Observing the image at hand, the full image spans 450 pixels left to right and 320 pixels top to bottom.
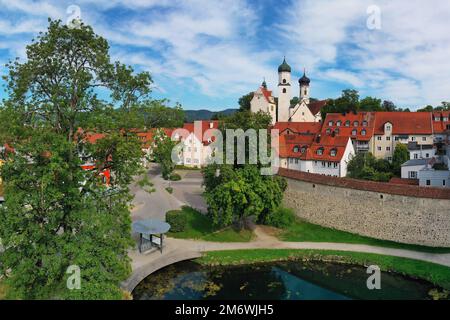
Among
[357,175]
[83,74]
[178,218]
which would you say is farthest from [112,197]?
[357,175]

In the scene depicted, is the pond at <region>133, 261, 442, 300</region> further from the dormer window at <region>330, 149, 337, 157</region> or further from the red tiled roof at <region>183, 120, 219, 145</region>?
the red tiled roof at <region>183, 120, 219, 145</region>

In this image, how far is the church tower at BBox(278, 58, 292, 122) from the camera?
6344cm

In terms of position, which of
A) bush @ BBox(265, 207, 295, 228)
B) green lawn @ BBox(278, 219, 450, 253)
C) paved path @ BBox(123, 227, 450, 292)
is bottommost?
paved path @ BBox(123, 227, 450, 292)

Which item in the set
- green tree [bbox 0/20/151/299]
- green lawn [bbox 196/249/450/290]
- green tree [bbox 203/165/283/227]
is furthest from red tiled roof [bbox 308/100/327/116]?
green tree [bbox 0/20/151/299]

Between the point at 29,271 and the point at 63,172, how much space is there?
3.72m

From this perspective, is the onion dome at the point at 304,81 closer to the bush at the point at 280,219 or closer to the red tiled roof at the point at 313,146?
the red tiled roof at the point at 313,146

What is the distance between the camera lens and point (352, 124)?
47688 millimetres

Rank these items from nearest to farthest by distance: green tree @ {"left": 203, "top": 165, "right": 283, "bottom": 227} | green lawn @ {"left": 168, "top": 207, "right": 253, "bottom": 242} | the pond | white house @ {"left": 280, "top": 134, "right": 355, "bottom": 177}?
the pond, green tree @ {"left": 203, "top": 165, "right": 283, "bottom": 227}, green lawn @ {"left": 168, "top": 207, "right": 253, "bottom": 242}, white house @ {"left": 280, "top": 134, "right": 355, "bottom": 177}

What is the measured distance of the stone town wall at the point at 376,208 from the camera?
23.5 m

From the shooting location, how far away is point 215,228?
91.1ft

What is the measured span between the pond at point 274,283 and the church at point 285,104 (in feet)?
130

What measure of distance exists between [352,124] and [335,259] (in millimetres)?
28021

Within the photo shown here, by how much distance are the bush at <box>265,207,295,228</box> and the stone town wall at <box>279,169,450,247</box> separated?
7.12 feet

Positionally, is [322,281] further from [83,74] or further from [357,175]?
[357,175]
